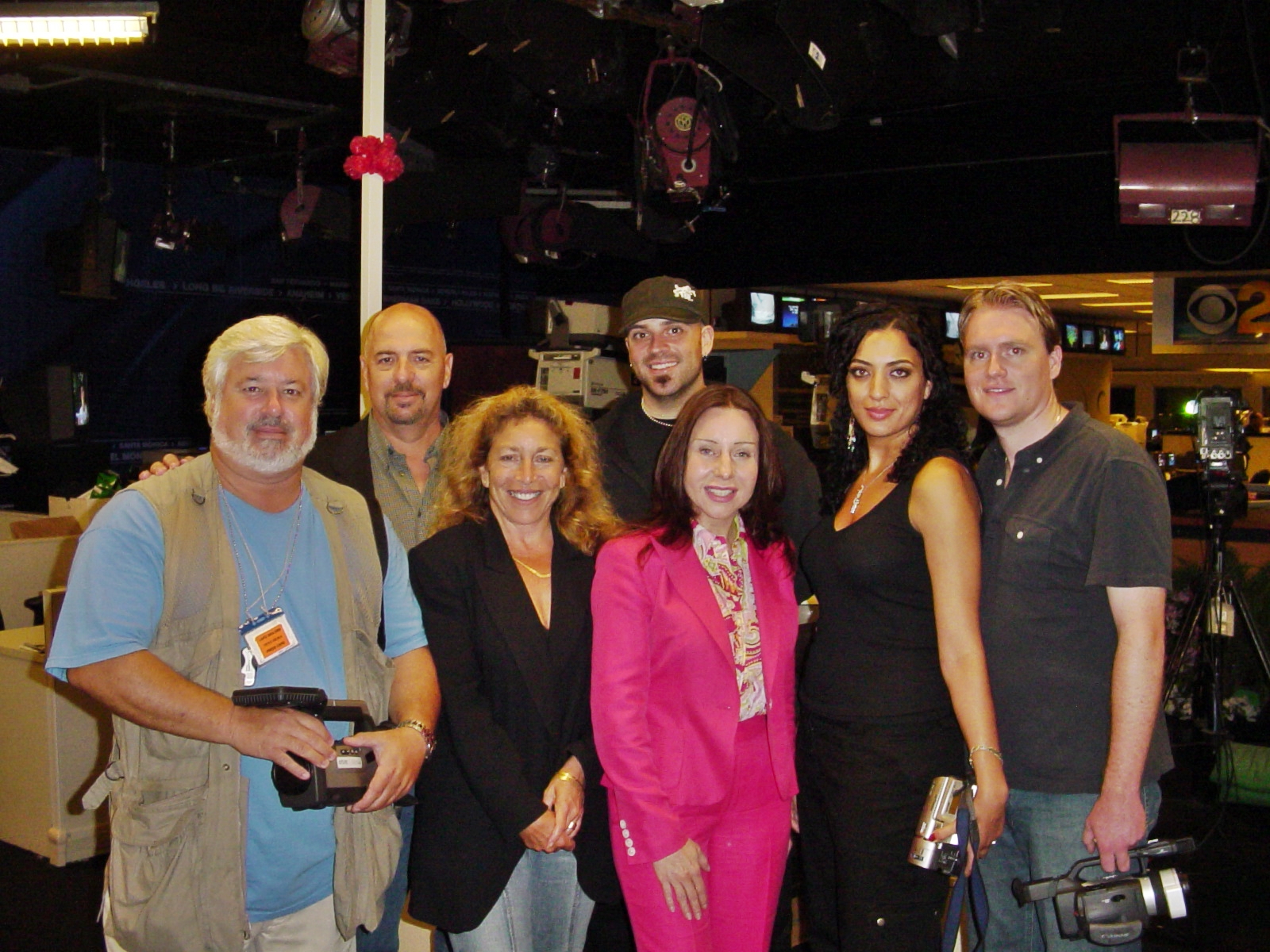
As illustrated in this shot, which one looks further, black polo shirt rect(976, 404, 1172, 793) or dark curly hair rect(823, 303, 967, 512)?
dark curly hair rect(823, 303, 967, 512)

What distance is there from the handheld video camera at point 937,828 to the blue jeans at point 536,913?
2.31 feet

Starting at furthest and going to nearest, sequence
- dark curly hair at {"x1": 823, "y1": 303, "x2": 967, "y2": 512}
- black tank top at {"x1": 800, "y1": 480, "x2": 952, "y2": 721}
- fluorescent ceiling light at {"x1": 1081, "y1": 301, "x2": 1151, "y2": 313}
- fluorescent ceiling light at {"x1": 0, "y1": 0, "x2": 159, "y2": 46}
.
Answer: fluorescent ceiling light at {"x1": 1081, "y1": 301, "x2": 1151, "y2": 313}
fluorescent ceiling light at {"x1": 0, "y1": 0, "x2": 159, "y2": 46}
dark curly hair at {"x1": 823, "y1": 303, "x2": 967, "y2": 512}
black tank top at {"x1": 800, "y1": 480, "x2": 952, "y2": 721}

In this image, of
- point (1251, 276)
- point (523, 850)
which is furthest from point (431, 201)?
point (1251, 276)

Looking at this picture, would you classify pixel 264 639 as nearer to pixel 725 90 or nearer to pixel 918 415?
pixel 918 415

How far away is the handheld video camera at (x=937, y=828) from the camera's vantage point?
2.09 m

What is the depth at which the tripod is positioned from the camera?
4.39m

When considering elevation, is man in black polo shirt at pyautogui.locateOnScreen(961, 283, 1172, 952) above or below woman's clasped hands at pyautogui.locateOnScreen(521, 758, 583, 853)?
above

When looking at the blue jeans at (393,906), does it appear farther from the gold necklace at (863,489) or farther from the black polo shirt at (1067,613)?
the black polo shirt at (1067,613)

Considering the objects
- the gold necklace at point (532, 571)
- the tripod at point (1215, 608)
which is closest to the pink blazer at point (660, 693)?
the gold necklace at point (532, 571)

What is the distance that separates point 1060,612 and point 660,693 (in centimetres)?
85

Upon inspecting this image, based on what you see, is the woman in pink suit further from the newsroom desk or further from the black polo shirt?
the newsroom desk

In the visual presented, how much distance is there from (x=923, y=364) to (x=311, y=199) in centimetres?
687

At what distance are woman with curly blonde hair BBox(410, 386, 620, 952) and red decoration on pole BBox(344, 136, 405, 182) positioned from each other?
0.91 meters

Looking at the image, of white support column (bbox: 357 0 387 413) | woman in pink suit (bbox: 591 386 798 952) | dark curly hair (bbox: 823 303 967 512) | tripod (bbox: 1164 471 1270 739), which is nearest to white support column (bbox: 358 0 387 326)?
white support column (bbox: 357 0 387 413)
